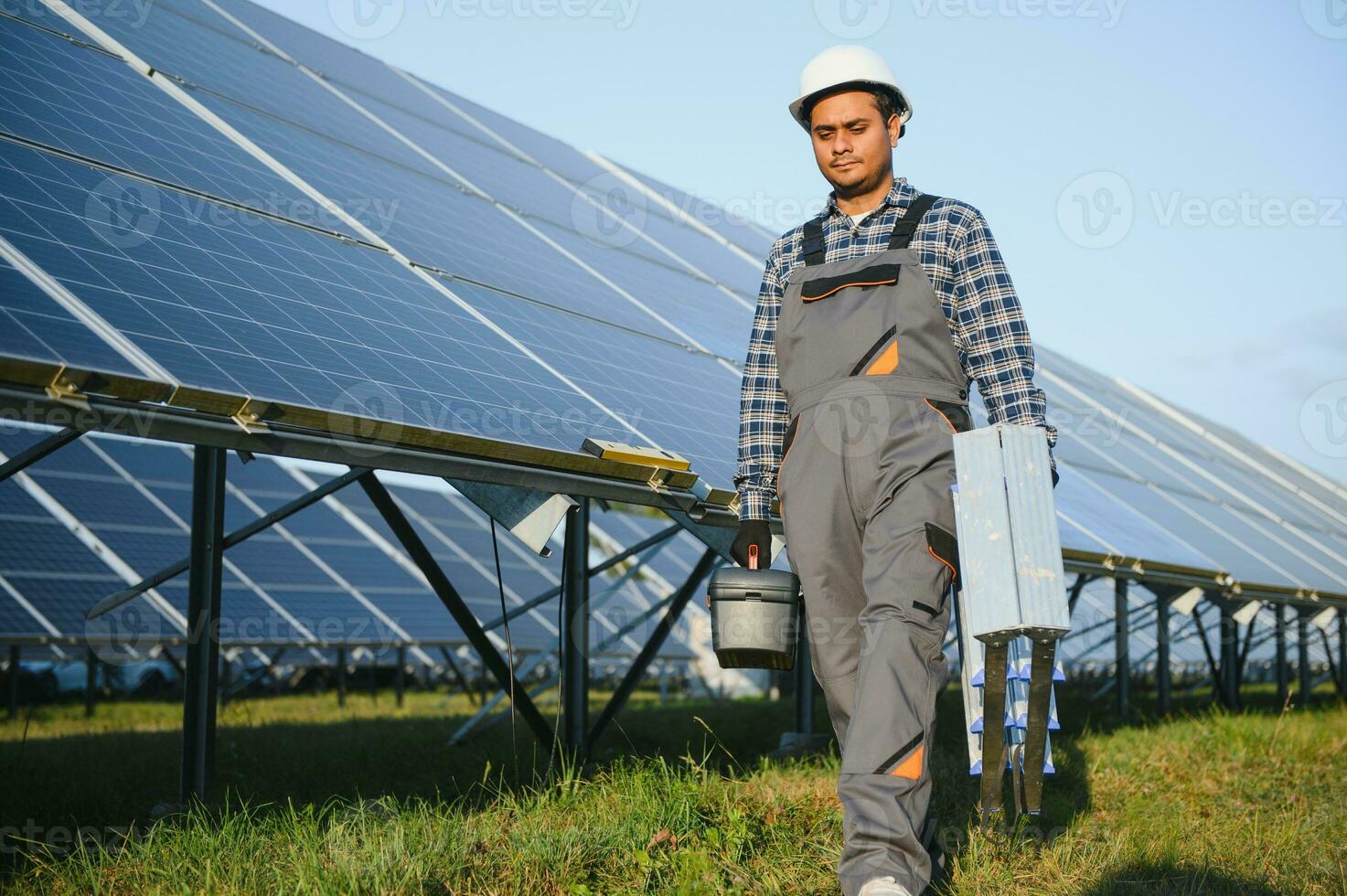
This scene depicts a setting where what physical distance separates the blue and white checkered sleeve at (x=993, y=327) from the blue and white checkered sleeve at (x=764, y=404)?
0.50 metres

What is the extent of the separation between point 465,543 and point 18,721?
194 inches

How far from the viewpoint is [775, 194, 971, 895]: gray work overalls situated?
2781 millimetres

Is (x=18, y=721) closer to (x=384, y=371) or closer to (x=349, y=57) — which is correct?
(x=349, y=57)

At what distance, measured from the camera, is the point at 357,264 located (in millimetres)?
4727

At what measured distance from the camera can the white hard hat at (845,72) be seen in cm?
318

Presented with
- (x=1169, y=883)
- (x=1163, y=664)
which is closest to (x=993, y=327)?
(x=1169, y=883)

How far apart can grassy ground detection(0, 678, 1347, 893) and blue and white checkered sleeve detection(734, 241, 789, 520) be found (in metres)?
0.80

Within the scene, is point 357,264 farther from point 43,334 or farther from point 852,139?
point 852,139

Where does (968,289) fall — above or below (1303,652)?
above

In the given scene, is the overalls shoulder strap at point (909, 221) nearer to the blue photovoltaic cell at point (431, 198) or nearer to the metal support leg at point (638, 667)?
the metal support leg at point (638, 667)

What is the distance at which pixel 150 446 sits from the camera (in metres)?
13.1

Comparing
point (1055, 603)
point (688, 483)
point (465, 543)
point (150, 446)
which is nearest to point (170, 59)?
point (688, 483)

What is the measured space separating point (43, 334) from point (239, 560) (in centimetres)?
966

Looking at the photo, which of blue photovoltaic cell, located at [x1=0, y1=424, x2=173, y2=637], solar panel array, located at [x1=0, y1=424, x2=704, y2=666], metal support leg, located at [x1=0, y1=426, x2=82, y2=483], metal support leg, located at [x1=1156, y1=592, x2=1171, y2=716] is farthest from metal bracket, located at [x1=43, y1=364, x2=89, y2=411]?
blue photovoltaic cell, located at [x1=0, y1=424, x2=173, y2=637]
